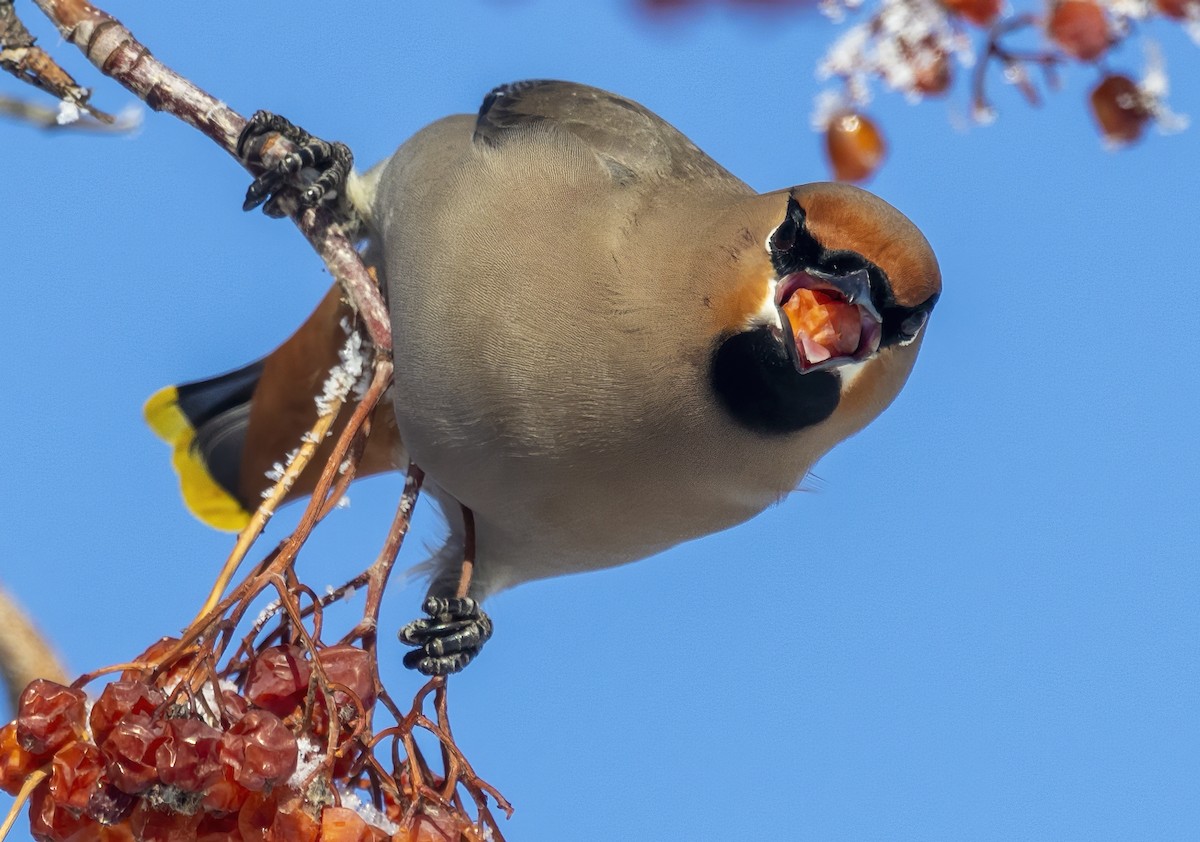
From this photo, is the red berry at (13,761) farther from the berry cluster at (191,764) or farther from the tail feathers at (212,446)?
the tail feathers at (212,446)

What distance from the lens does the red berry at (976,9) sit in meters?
2.64

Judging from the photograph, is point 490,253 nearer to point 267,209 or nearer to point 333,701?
point 267,209

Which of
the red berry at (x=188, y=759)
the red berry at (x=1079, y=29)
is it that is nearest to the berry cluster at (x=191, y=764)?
the red berry at (x=188, y=759)

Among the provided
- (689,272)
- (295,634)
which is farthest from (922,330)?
(295,634)

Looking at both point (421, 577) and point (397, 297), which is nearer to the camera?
point (397, 297)

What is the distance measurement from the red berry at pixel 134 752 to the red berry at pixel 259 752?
0.31 feet

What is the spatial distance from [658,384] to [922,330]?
20.8 inches

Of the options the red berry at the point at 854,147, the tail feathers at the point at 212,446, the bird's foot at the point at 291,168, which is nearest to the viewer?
the red berry at the point at 854,147

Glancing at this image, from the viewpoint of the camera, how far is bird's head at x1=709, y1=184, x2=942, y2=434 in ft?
9.73

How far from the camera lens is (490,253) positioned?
3328 millimetres

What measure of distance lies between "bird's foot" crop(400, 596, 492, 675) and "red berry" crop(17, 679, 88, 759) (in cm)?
107

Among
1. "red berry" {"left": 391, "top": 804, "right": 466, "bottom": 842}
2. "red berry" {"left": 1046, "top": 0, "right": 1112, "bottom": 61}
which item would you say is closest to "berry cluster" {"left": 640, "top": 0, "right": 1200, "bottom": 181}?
"red berry" {"left": 1046, "top": 0, "right": 1112, "bottom": 61}

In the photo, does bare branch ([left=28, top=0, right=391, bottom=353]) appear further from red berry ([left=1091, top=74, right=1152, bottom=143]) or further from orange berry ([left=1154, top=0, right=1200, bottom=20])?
orange berry ([left=1154, top=0, right=1200, bottom=20])

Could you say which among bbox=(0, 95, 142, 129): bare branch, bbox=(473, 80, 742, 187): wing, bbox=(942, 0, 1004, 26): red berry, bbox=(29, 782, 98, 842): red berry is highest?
bbox=(473, 80, 742, 187): wing
